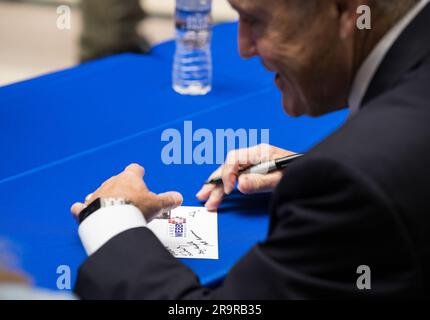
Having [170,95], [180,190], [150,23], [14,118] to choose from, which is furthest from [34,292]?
[150,23]

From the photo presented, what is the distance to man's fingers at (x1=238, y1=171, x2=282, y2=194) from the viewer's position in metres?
1.67

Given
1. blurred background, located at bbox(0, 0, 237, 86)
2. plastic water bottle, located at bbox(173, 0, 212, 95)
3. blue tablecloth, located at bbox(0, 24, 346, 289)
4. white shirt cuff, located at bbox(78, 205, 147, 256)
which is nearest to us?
white shirt cuff, located at bbox(78, 205, 147, 256)

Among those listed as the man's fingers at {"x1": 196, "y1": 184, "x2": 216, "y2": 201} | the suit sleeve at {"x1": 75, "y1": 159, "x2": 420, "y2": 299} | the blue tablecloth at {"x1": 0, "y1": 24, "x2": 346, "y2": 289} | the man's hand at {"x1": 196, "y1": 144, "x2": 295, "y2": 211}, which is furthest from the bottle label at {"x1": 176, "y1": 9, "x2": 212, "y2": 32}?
the suit sleeve at {"x1": 75, "y1": 159, "x2": 420, "y2": 299}

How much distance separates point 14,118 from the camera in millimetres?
2012

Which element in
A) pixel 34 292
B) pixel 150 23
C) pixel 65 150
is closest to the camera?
pixel 34 292

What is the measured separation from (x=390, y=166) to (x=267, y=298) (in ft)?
0.90

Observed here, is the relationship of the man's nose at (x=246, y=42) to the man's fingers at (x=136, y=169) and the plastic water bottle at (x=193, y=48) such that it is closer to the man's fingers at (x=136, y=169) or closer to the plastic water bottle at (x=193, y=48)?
the man's fingers at (x=136, y=169)

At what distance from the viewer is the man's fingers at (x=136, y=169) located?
5.35 ft

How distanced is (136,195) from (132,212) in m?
0.08

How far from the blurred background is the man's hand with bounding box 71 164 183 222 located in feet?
9.38

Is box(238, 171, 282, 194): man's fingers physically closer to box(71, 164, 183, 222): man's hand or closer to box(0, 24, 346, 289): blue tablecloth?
box(0, 24, 346, 289): blue tablecloth

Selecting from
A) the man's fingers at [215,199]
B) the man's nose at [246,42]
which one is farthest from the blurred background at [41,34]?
the man's nose at [246,42]

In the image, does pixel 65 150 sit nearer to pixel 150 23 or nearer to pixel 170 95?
pixel 170 95

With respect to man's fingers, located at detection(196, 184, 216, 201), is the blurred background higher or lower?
higher
